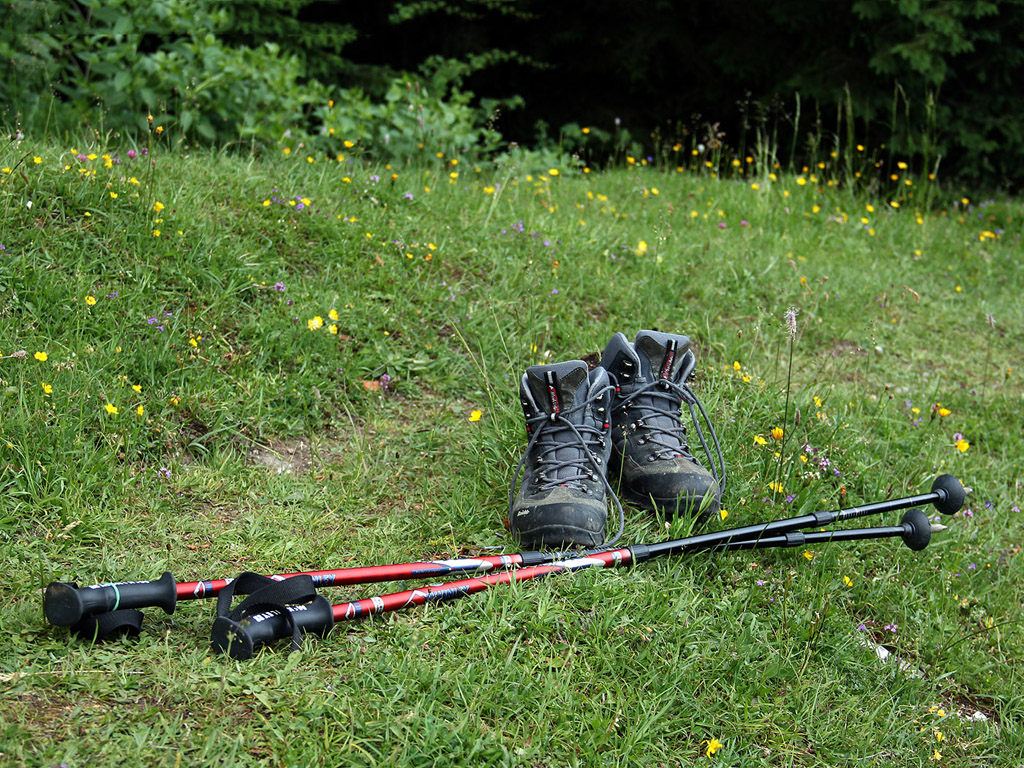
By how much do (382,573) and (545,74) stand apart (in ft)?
28.2

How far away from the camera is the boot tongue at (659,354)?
279 centimetres

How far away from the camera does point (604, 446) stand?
8.63 ft

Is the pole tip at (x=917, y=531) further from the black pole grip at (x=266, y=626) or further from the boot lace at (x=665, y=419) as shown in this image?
the black pole grip at (x=266, y=626)

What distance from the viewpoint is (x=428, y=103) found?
549cm

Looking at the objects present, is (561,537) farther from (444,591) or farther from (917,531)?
(917,531)

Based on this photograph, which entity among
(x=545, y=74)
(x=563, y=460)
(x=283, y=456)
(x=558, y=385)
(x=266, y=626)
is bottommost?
(x=283, y=456)

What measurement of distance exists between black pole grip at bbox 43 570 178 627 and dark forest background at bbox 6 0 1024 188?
8.70 ft

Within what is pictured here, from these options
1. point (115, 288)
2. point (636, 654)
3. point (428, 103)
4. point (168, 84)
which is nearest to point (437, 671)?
point (636, 654)

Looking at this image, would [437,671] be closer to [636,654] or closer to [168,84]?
[636,654]

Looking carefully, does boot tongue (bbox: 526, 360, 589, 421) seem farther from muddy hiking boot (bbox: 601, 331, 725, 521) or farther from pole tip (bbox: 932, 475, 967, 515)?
pole tip (bbox: 932, 475, 967, 515)

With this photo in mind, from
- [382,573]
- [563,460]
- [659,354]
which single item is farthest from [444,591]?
[659,354]

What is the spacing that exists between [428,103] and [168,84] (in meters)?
1.62

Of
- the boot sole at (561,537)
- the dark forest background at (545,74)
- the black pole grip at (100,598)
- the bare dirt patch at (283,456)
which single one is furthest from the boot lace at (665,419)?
the dark forest background at (545,74)

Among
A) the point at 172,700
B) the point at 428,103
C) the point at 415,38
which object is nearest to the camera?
the point at 172,700
